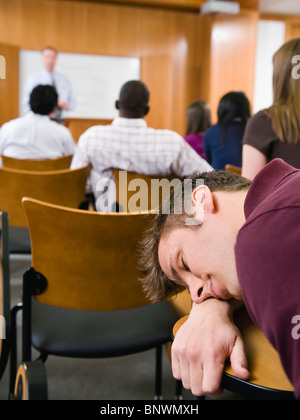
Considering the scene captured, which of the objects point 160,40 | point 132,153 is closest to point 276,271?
point 132,153

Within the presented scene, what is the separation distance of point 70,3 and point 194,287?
26.4ft

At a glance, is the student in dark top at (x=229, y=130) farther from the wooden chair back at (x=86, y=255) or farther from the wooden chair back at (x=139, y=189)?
the wooden chair back at (x=86, y=255)

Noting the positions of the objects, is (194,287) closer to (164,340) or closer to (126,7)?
(164,340)

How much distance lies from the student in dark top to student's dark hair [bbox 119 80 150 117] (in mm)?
560

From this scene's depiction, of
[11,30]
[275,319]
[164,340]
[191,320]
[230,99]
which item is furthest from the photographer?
[11,30]

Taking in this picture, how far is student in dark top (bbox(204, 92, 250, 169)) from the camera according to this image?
2.97m

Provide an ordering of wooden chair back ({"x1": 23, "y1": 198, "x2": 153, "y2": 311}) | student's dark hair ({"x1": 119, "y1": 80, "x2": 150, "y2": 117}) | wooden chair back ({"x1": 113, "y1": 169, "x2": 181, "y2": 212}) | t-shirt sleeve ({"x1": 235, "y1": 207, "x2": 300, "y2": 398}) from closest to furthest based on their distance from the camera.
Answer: t-shirt sleeve ({"x1": 235, "y1": 207, "x2": 300, "y2": 398}) < wooden chair back ({"x1": 23, "y1": 198, "x2": 153, "y2": 311}) < wooden chair back ({"x1": 113, "y1": 169, "x2": 181, "y2": 212}) < student's dark hair ({"x1": 119, "y1": 80, "x2": 150, "y2": 117})

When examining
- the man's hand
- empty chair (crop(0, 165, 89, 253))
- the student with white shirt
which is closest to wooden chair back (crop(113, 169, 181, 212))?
empty chair (crop(0, 165, 89, 253))

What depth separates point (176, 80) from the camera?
855 centimetres

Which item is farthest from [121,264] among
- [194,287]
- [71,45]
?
[71,45]

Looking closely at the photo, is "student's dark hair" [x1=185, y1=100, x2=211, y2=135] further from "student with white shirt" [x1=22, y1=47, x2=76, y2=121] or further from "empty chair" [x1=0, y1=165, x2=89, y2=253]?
"student with white shirt" [x1=22, y1=47, x2=76, y2=121]

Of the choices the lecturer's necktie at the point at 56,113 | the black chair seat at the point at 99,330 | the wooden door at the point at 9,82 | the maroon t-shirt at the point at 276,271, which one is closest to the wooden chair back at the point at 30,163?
the lecturer's necktie at the point at 56,113

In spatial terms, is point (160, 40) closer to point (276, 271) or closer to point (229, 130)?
point (229, 130)

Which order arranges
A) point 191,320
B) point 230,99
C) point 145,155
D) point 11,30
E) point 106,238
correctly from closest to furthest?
point 191,320
point 106,238
point 145,155
point 230,99
point 11,30
